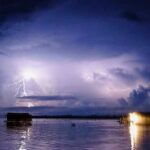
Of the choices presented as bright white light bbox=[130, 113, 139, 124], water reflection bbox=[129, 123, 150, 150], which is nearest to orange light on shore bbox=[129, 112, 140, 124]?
bright white light bbox=[130, 113, 139, 124]

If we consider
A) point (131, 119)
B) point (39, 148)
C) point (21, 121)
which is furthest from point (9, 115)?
point (39, 148)

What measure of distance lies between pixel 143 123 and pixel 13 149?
97.0 meters

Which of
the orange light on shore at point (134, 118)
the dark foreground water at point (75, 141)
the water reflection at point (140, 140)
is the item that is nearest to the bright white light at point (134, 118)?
the orange light on shore at point (134, 118)

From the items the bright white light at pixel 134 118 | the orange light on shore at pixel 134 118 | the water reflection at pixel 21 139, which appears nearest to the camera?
the water reflection at pixel 21 139

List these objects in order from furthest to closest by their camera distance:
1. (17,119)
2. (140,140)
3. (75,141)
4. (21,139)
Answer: (17,119) → (21,139) → (140,140) → (75,141)

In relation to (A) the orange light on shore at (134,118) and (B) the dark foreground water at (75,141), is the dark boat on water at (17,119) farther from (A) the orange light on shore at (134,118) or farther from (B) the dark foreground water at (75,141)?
(B) the dark foreground water at (75,141)

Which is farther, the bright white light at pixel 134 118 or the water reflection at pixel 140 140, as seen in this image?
the bright white light at pixel 134 118

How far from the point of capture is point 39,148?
5500 centimetres

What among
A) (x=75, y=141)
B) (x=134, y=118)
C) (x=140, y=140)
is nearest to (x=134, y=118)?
(x=134, y=118)

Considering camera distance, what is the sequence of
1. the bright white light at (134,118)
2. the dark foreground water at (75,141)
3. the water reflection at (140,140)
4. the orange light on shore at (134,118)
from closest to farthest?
the dark foreground water at (75,141), the water reflection at (140,140), the orange light on shore at (134,118), the bright white light at (134,118)

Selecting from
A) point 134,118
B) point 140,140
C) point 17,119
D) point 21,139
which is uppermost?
point 17,119

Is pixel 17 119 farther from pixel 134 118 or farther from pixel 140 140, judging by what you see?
pixel 140 140

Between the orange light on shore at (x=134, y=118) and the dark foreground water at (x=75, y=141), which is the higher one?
the orange light on shore at (x=134, y=118)

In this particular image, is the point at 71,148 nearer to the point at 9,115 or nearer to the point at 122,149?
the point at 122,149
